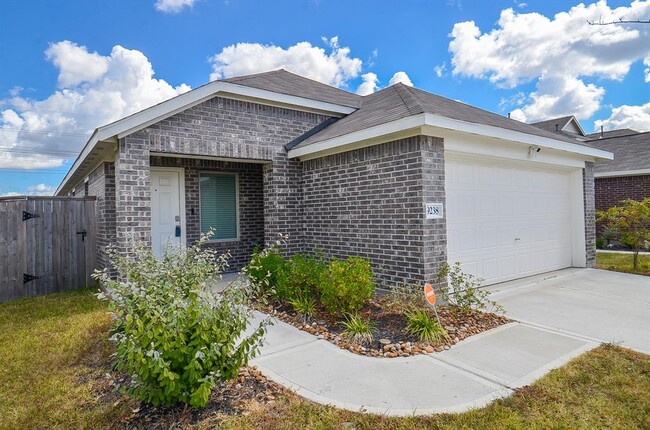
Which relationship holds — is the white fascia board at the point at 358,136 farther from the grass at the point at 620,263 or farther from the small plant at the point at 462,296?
the grass at the point at 620,263

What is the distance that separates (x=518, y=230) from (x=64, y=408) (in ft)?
25.9

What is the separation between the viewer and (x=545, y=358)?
3875 millimetres

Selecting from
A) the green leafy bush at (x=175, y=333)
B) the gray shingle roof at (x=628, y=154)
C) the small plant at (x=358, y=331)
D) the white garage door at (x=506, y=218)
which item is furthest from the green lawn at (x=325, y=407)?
the gray shingle roof at (x=628, y=154)

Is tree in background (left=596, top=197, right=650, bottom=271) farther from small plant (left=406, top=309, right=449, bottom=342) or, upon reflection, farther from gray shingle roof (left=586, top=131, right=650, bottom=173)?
small plant (left=406, top=309, right=449, bottom=342)

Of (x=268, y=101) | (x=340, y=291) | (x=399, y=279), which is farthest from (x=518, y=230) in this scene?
(x=268, y=101)

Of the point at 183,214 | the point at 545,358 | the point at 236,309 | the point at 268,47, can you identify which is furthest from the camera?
the point at 268,47

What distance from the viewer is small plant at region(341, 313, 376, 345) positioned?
Result: 444 cm

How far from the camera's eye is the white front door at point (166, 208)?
8039 mm

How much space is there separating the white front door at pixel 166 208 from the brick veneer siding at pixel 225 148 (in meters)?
1.75

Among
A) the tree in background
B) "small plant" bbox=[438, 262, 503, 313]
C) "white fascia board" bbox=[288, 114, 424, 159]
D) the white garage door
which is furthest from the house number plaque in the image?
the tree in background

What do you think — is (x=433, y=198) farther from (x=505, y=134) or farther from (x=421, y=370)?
(x=421, y=370)

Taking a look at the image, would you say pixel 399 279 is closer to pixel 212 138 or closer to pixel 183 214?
pixel 212 138

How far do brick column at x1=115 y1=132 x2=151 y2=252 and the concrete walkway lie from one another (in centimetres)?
304

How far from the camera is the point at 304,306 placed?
5.52 m
